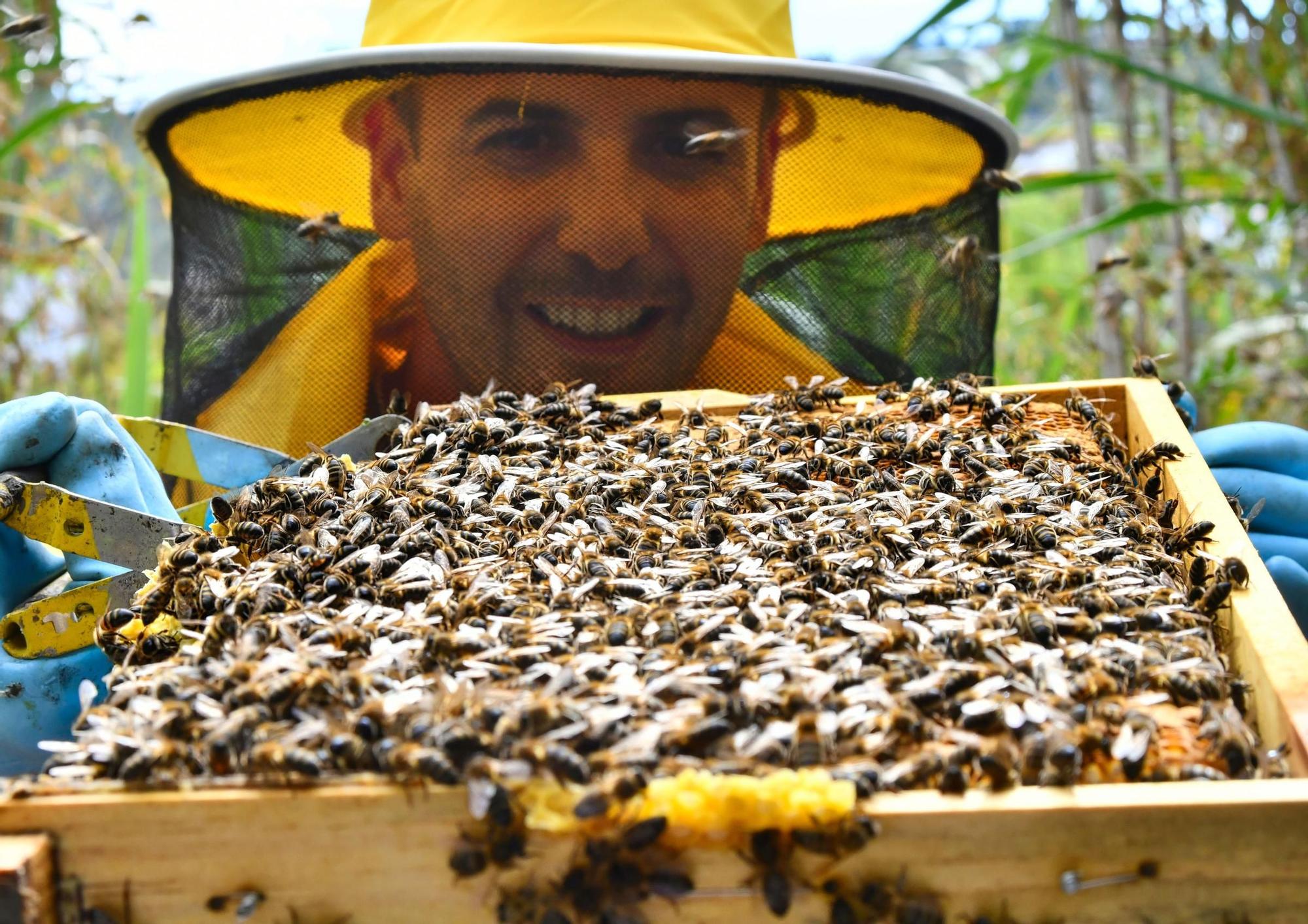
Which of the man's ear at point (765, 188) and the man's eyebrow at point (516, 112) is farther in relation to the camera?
the man's ear at point (765, 188)

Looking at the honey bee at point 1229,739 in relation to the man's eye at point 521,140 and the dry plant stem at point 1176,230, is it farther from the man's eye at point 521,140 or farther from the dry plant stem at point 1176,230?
the dry plant stem at point 1176,230

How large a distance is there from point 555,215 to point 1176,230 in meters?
4.83

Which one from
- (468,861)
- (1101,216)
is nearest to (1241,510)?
(468,861)

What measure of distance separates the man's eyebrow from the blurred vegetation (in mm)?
1545

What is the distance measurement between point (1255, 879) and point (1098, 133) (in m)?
8.90

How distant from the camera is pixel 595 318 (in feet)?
10.9

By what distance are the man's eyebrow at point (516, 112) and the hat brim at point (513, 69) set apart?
0.44 feet

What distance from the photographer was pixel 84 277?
796cm

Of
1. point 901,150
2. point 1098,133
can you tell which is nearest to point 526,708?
point 901,150

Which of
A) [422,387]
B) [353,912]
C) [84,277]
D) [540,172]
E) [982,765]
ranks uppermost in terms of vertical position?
[84,277]

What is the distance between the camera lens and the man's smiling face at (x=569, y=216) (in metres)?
3.13

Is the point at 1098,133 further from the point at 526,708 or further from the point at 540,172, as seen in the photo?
the point at 526,708

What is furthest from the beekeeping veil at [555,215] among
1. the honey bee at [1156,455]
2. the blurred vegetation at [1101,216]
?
the honey bee at [1156,455]

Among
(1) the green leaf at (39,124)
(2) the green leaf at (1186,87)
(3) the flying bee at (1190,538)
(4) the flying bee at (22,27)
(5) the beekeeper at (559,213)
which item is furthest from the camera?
(1) the green leaf at (39,124)
